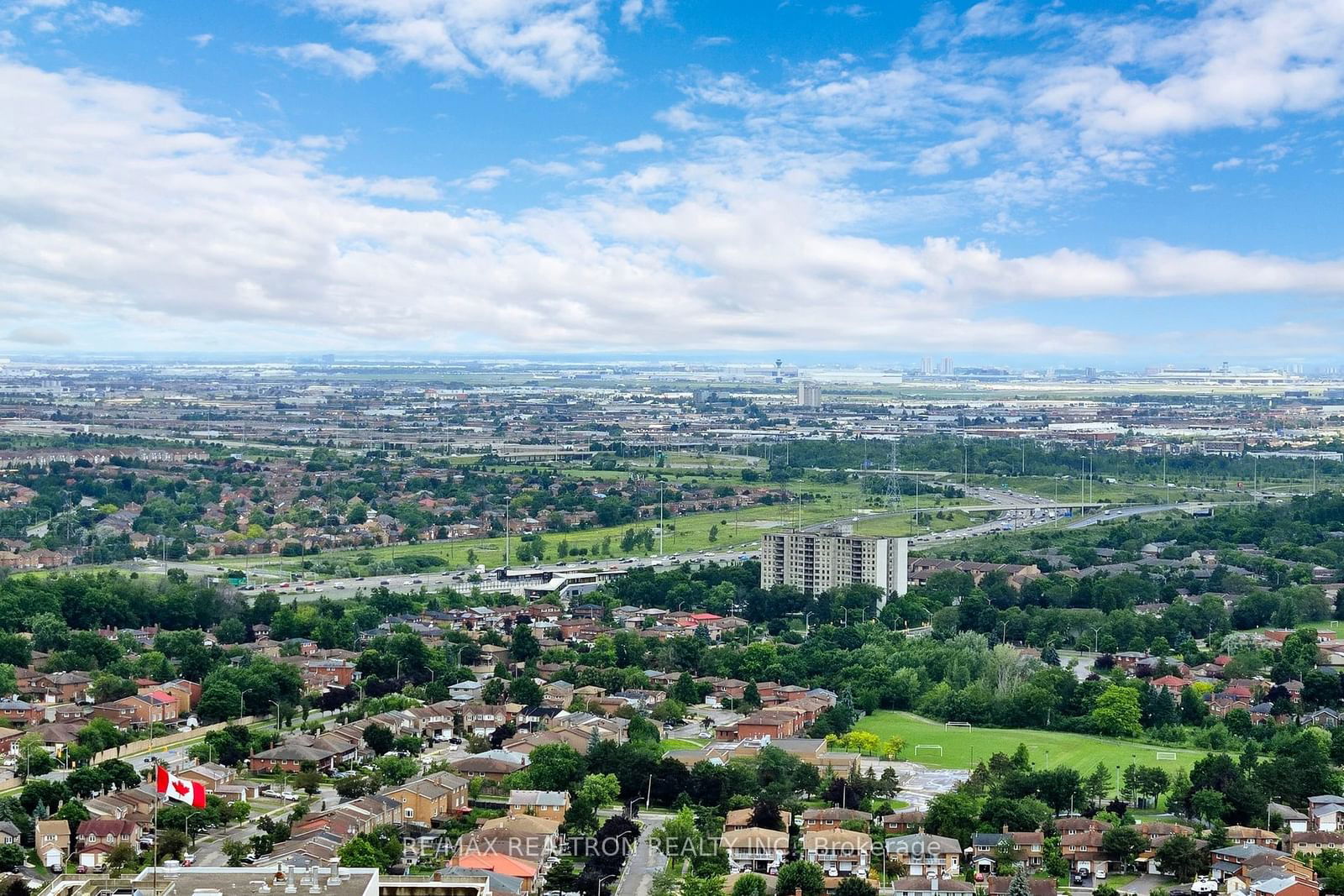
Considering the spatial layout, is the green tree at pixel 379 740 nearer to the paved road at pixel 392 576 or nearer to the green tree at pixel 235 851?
the green tree at pixel 235 851

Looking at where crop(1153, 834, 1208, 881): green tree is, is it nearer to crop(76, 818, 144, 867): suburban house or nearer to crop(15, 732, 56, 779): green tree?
crop(76, 818, 144, 867): suburban house

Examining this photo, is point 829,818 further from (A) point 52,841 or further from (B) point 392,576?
(B) point 392,576

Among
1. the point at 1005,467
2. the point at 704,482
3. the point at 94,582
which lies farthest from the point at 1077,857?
the point at 1005,467

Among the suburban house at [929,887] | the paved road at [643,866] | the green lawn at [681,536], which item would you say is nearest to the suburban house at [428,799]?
the paved road at [643,866]

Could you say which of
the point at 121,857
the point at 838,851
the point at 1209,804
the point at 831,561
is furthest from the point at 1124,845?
the point at 831,561

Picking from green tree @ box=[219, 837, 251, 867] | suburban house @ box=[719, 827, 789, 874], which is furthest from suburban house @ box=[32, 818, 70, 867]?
suburban house @ box=[719, 827, 789, 874]
